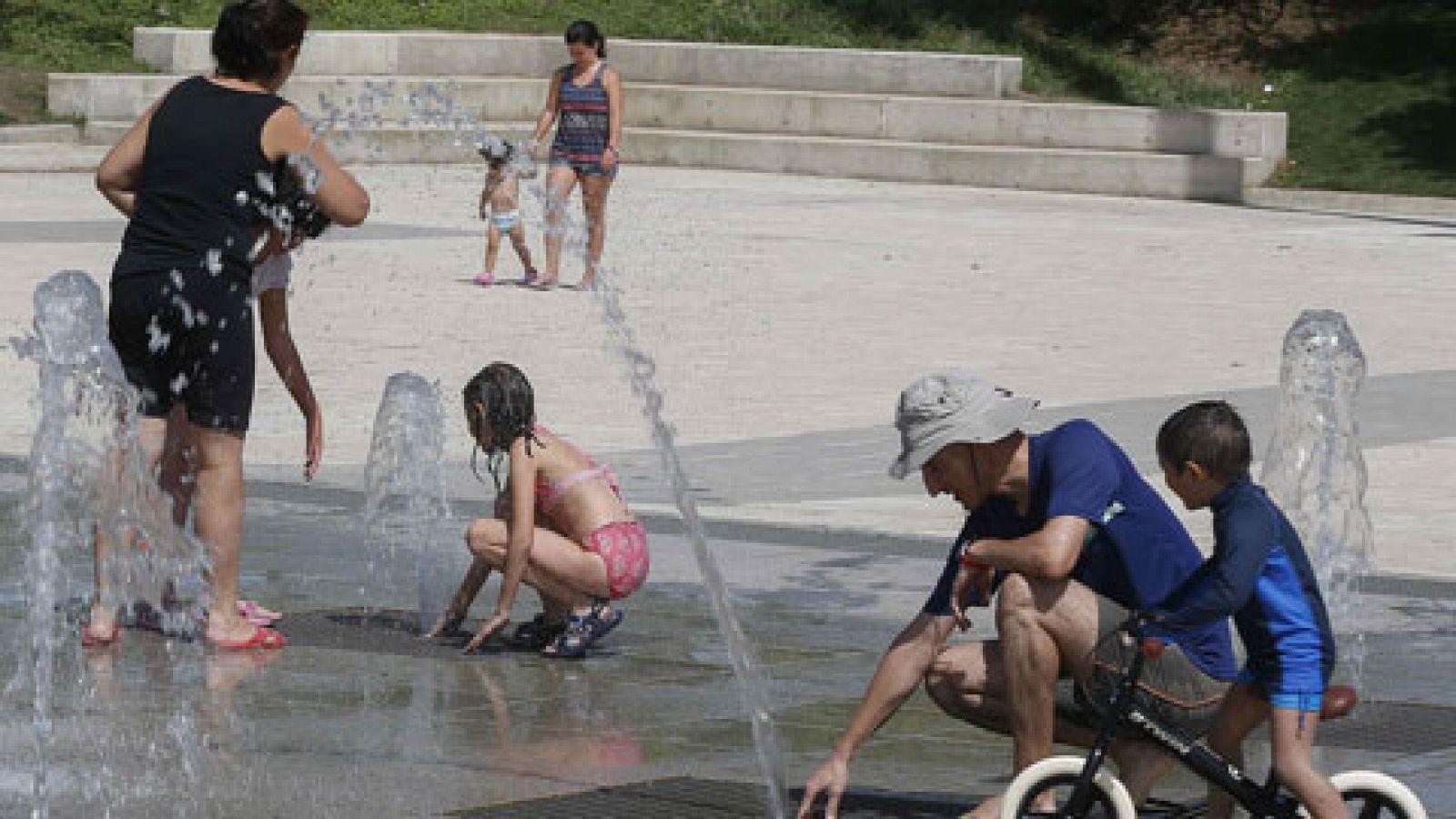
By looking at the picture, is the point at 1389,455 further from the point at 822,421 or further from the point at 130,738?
the point at 130,738

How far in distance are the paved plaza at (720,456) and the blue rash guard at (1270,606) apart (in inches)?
38.4

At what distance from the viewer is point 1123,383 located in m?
13.9

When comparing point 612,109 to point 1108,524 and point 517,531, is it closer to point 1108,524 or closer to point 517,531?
point 517,531

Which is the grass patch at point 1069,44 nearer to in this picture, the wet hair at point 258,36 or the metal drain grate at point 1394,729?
the wet hair at point 258,36

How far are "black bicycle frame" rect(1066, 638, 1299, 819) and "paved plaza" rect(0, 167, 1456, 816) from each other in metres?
0.74

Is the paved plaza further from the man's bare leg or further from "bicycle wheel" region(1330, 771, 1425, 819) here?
"bicycle wheel" region(1330, 771, 1425, 819)

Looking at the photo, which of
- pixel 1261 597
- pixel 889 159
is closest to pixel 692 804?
pixel 1261 597

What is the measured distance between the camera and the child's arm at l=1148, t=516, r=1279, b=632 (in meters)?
5.25

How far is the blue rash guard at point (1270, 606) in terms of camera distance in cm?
530

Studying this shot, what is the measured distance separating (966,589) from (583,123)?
12.6 meters

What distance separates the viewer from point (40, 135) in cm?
2645

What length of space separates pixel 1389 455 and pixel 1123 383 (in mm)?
2384

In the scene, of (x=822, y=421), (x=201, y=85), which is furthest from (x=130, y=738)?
(x=822, y=421)

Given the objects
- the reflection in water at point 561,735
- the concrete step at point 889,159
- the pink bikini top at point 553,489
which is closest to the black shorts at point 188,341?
the pink bikini top at point 553,489
